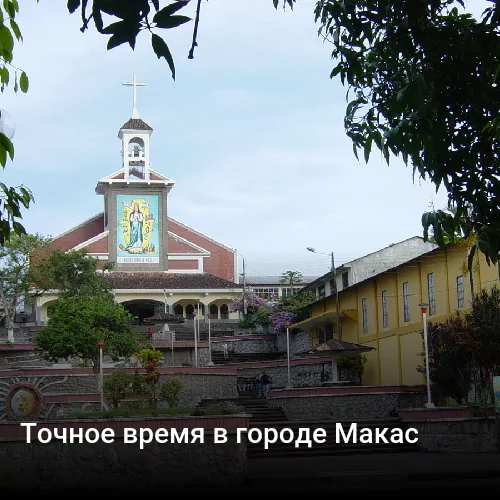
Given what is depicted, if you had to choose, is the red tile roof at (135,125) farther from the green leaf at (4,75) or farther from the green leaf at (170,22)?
the green leaf at (170,22)

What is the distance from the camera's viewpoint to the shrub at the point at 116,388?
25.9 metres

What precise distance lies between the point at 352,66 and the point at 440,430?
15.9m

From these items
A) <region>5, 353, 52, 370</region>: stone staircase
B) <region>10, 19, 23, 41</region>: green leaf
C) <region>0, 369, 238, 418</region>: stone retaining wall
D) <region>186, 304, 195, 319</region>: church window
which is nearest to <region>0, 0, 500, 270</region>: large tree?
<region>10, 19, 23, 41</region>: green leaf

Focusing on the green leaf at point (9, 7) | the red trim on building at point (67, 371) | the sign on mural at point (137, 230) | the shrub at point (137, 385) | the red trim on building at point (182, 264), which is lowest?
the shrub at point (137, 385)

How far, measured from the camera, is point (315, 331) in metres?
45.8

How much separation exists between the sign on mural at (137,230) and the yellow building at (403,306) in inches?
823

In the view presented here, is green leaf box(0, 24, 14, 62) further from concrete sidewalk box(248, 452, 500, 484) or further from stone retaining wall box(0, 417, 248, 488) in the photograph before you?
concrete sidewalk box(248, 452, 500, 484)

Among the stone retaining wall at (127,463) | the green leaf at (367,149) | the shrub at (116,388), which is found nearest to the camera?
the green leaf at (367,149)

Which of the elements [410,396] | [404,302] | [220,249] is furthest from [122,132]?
[410,396]

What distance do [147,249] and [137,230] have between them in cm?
144

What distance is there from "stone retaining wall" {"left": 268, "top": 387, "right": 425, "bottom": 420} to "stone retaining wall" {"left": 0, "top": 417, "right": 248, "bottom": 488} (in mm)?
11197

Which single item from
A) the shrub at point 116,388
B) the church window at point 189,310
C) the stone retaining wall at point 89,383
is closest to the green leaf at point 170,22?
the shrub at point 116,388

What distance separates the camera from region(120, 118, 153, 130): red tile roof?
61.7m

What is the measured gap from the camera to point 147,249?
60.2 m
